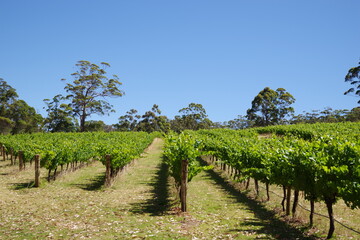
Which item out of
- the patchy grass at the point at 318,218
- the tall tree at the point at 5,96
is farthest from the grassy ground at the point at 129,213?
the tall tree at the point at 5,96

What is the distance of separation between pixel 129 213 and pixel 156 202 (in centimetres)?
191

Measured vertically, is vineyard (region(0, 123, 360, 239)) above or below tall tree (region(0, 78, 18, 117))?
below

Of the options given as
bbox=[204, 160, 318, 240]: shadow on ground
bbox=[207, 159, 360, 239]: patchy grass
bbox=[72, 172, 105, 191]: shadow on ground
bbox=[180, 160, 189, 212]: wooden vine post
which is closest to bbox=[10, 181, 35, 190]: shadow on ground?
bbox=[72, 172, 105, 191]: shadow on ground

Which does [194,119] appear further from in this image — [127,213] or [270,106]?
[127,213]

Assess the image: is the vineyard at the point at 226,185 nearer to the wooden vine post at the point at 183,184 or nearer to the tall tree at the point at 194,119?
the wooden vine post at the point at 183,184

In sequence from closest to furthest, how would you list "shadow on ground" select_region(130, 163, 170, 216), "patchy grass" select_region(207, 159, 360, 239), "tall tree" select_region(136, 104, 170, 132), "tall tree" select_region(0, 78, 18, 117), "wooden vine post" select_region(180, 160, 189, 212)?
"patchy grass" select_region(207, 159, 360, 239)
"wooden vine post" select_region(180, 160, 189, 212)
"shadow on ground" select_region(130, 163, 170, 216)
"tall tree" select_region(0, 78, 18, 117)
"tall tree" select_region(136, 104, 170, 132)

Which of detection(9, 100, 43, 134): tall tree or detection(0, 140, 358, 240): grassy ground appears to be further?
detection(9, 100, 43, 134): tall tree

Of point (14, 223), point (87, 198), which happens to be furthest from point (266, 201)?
point (14, 223)

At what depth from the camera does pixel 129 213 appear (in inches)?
407

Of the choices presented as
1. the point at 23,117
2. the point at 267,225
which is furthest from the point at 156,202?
the point at 23,117

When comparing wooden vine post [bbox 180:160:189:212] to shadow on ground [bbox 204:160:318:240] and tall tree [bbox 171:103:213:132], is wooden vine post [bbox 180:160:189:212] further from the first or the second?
tall tree [bbox 171:103:213:132]

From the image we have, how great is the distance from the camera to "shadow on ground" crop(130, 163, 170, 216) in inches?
419

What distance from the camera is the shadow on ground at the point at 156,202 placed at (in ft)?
34.9

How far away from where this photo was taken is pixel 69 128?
68.2 metres
